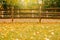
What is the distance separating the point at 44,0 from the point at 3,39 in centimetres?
2073

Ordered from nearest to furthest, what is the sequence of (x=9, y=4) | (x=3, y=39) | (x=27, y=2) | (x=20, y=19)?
(x=3, y=39), (x=20, y=19), (x=9, y=4), (x=27, y=2)

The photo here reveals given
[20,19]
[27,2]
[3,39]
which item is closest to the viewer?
[3,39]

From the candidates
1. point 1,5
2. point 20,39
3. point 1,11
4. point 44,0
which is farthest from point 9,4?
point 20,39

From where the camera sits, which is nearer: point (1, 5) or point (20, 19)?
point (20, 19)

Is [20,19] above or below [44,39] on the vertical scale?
below

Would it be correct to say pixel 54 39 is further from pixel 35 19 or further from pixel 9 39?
pixel 35 19

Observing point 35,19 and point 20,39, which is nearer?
point 20,39

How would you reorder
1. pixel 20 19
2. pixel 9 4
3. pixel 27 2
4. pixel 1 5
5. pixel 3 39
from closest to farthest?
pixel 3 39 < pixel 20 19 < pixel 1 5 < pixel 9 4 < pixel 27 2

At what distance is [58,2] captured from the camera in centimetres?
2497

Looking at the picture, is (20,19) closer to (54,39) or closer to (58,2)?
(58,2)

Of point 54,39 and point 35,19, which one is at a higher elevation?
point 54,39

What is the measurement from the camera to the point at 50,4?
25.8 metres

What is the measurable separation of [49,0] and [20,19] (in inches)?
360

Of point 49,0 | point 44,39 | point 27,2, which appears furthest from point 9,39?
point 27,2
